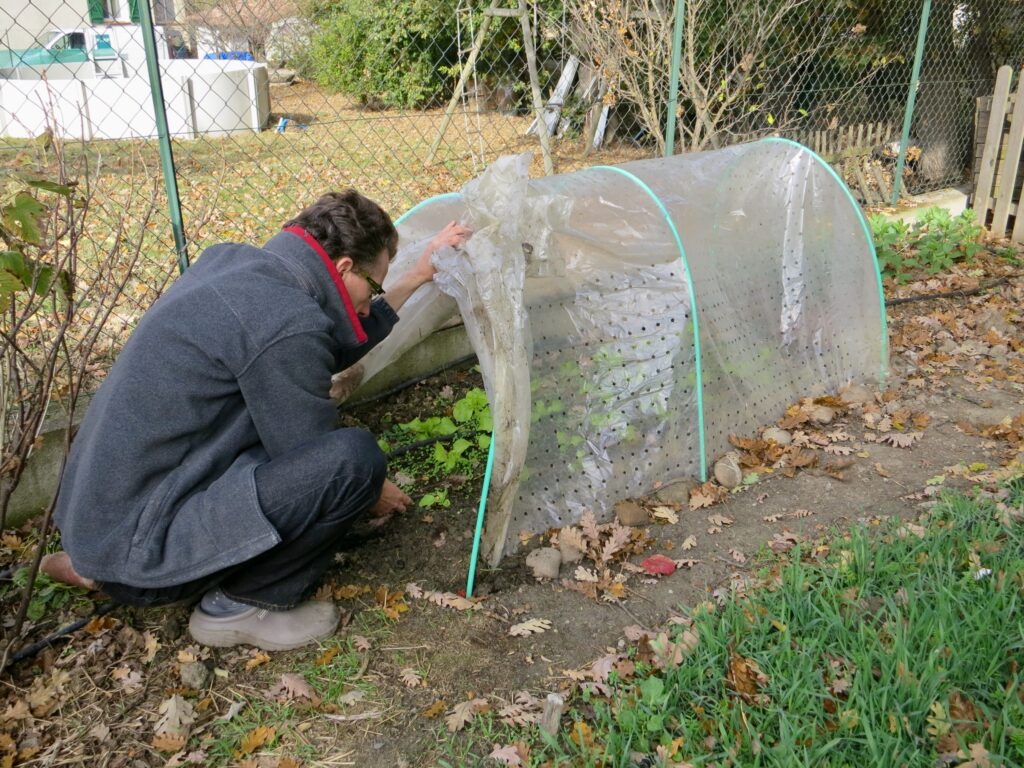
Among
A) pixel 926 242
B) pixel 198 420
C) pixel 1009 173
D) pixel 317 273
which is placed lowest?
pixel 926 242

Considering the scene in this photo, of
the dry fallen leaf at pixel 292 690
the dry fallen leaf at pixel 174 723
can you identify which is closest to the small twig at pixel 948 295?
the dry fallen leaf at pixel 292 690

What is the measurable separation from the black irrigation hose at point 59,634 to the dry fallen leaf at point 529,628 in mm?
1382

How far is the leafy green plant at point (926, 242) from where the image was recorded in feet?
20.5

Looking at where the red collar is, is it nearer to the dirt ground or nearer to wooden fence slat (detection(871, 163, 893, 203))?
the dirt ground

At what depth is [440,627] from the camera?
282cm

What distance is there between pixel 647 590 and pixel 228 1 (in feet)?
15.6

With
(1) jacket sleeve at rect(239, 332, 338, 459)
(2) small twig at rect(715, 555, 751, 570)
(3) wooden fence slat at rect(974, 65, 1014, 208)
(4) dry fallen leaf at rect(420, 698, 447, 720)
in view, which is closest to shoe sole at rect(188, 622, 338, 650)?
(4) dry fallen leaf at rect(420, 698, 447, 720)

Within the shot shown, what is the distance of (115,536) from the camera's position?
7.92ft

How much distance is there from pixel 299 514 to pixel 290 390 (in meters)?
0.38

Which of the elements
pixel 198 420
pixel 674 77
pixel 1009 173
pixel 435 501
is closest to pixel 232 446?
pixel 198 420

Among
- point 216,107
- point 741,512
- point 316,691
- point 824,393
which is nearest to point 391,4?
point 216,107

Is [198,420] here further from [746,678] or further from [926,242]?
[926,242]

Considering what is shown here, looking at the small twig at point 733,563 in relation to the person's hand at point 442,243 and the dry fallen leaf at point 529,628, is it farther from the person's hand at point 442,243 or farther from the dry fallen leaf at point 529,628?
the person's hand at point 442,243

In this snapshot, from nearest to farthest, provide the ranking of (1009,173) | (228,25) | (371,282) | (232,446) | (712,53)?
(232,446), (371,282), (712,53), (1009,173), (228,25)
